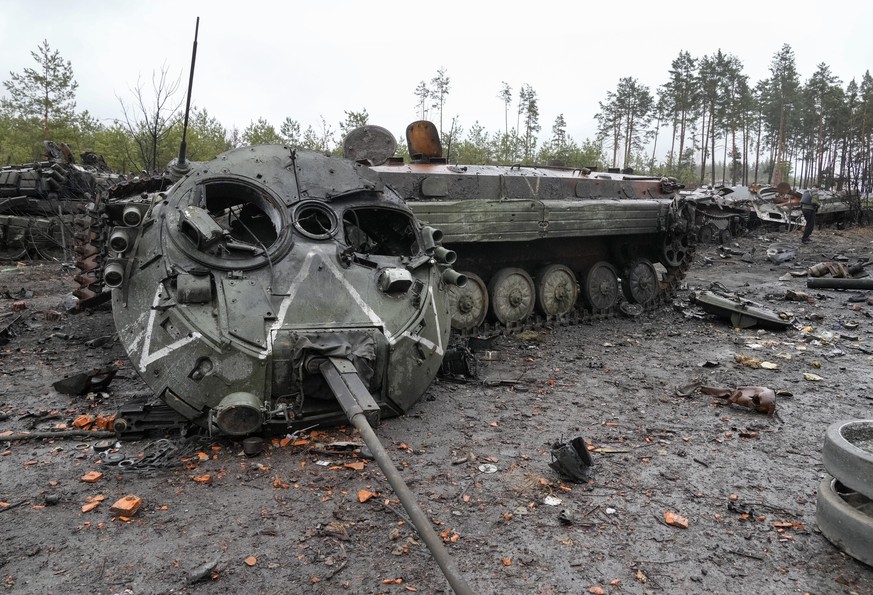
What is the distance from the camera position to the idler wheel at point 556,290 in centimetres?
1071

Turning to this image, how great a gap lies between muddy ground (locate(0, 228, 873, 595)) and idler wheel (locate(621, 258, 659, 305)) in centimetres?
438

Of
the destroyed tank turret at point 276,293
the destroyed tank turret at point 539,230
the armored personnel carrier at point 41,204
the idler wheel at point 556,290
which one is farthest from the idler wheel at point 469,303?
the armored personnel carrier at point 41,204

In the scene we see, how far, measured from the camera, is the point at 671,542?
3.85 meters

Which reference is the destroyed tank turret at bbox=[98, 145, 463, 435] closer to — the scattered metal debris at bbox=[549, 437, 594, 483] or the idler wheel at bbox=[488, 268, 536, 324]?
the scattered metal debris at bbox=[549, 437, 594, 483]

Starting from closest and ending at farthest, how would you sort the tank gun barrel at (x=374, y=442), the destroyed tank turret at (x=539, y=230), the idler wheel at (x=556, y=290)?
the tank gun barrel at (x=374, y=442) → the destroyed tank turret at (x=539, y=230) → the idler wheel at (x=556, y=290)

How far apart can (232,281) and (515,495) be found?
283 cm

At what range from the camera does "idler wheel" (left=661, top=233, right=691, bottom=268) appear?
12328mm

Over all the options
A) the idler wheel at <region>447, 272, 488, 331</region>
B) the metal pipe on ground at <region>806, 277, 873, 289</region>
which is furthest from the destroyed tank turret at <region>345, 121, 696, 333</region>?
the metal pipe on ground at <region>806, 277, 873, 289</region>

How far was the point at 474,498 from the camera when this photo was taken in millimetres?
4367

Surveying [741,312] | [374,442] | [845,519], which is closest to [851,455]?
[845,519]

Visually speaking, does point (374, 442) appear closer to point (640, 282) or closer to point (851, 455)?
point (851, 455)

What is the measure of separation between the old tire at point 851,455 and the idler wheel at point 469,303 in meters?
5.87

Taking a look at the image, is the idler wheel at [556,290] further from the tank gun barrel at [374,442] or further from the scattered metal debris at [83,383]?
the scattered metal debris at [83,383]

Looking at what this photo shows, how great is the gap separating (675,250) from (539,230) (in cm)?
400
